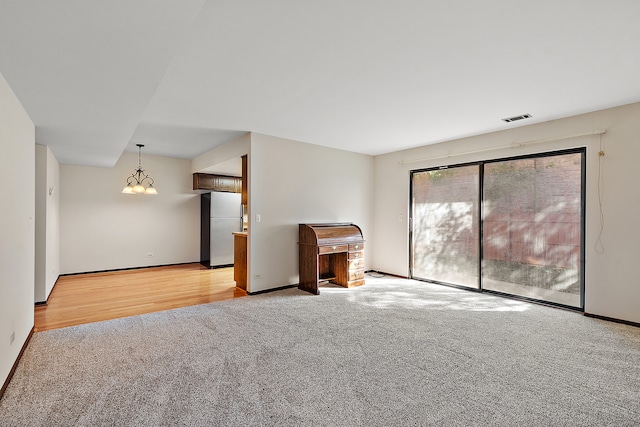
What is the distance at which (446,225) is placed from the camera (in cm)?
528

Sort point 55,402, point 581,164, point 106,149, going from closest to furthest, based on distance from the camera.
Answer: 1. point 55,402
2. point 581,164
3. point 106,149

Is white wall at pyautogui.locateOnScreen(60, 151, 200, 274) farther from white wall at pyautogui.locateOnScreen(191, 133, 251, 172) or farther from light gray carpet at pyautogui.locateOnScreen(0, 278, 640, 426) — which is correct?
light gray carpet at pyautogui.locateOnScreen(0, 278, 640, 426)

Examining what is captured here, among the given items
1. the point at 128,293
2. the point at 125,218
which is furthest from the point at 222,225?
the point at 128,293

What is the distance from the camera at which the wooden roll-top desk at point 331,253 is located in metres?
4.79

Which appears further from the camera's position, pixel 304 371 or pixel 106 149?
pixel 106 149

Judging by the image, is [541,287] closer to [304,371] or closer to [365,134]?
[365,134]

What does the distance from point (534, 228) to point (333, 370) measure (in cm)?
358

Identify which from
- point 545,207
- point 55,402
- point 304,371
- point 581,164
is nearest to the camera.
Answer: point 55,402

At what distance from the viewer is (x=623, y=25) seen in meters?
2.05

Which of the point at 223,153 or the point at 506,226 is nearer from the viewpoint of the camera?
the point at 506,226

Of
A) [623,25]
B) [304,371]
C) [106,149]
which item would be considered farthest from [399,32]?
[106,149]

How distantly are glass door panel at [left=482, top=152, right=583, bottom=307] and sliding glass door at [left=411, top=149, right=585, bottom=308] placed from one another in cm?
1

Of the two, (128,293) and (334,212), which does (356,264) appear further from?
(128,293)

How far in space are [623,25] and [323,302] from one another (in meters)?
3.91
